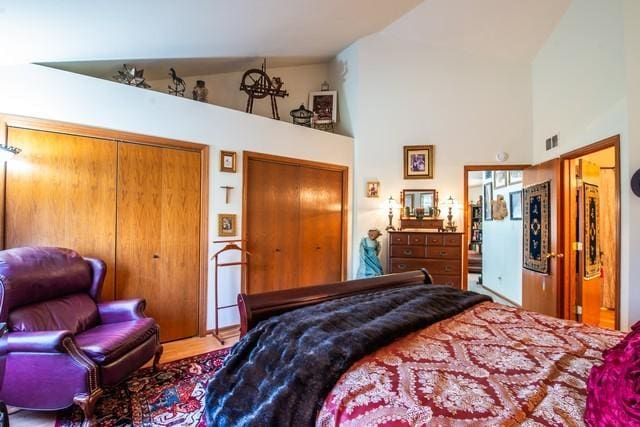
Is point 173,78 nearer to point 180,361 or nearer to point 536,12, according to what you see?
point 180,361

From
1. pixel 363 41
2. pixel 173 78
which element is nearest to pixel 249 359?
pixel 173 78

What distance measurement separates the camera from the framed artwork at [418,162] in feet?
14.3

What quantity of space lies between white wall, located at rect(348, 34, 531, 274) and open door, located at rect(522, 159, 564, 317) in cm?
65

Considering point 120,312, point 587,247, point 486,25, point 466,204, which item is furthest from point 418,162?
point 120,312

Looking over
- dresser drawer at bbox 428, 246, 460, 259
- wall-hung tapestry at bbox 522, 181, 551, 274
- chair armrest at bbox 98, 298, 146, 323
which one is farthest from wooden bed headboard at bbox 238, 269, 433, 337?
wall-hung tapestry at bbox 522, 181, 551, 274

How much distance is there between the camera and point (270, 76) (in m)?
4.68

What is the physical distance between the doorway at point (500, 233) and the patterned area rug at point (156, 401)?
346 centimetres

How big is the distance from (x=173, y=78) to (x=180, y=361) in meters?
2.96

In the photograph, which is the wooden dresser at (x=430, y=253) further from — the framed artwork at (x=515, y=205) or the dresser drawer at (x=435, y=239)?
the framed artwork at (x=515, y=205)

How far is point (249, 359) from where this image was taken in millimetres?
1381

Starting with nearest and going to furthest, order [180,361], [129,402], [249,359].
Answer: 1. [249,359]
2. [129,402]
3. [180,361]

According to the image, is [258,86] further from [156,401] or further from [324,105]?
[156,401]

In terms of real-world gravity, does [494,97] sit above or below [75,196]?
above

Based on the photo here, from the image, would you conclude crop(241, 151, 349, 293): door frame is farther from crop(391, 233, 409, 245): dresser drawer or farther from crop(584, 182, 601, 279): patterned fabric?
crop(584, 182, 601, 279): patterned fabric
